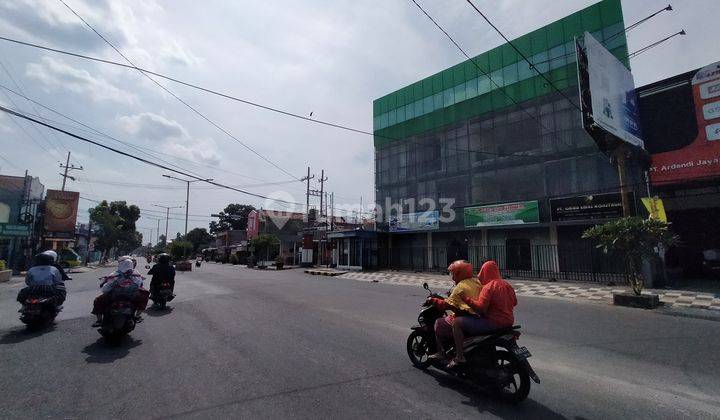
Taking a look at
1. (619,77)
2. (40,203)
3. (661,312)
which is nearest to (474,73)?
(619,77)

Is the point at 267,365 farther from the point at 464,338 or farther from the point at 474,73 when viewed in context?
the point at 474,73

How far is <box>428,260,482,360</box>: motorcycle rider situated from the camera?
437 cm

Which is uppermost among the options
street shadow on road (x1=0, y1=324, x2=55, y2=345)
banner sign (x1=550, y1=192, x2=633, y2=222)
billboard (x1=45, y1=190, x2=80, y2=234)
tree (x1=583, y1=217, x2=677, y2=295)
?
billboard (x1=45, y1=190, x2=80, y2=234)

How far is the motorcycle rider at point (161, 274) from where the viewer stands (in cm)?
998

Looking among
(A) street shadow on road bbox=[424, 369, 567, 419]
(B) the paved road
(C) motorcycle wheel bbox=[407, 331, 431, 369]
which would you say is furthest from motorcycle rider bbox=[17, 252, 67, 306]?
(A) street shadow on road bbox=[424, 369, 567, 419]

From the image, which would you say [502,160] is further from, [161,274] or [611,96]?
[161,274]

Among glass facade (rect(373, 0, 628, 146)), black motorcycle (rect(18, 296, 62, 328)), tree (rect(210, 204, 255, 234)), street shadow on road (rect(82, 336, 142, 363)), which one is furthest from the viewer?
tree (rect(210, 204, 255, 234))

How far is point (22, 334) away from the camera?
6.75m

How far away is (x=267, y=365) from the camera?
4.95 meters

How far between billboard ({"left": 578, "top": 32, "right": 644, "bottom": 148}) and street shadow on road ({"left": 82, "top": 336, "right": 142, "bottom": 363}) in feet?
55.5

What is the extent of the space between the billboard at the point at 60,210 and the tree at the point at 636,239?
43381mm

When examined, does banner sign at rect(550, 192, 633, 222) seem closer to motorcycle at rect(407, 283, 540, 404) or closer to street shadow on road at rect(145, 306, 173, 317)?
motorcycle at rect(407, 283, 540, 404)

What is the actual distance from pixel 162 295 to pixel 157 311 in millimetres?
492

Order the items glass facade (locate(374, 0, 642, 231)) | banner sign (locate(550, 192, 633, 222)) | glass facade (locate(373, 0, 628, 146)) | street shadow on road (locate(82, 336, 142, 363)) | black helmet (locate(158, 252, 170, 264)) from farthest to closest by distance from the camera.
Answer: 1. glass facade (locate(373, 0, 628, 146))
2. glass facade (locate(374, 0, 642, 231))
3. banner sign (locate(550, 192, 633, 222))
4. black helmet (locate(158, 252, 170, 264))
5. street shadow on road (locate(82, 336, 142, 363))
